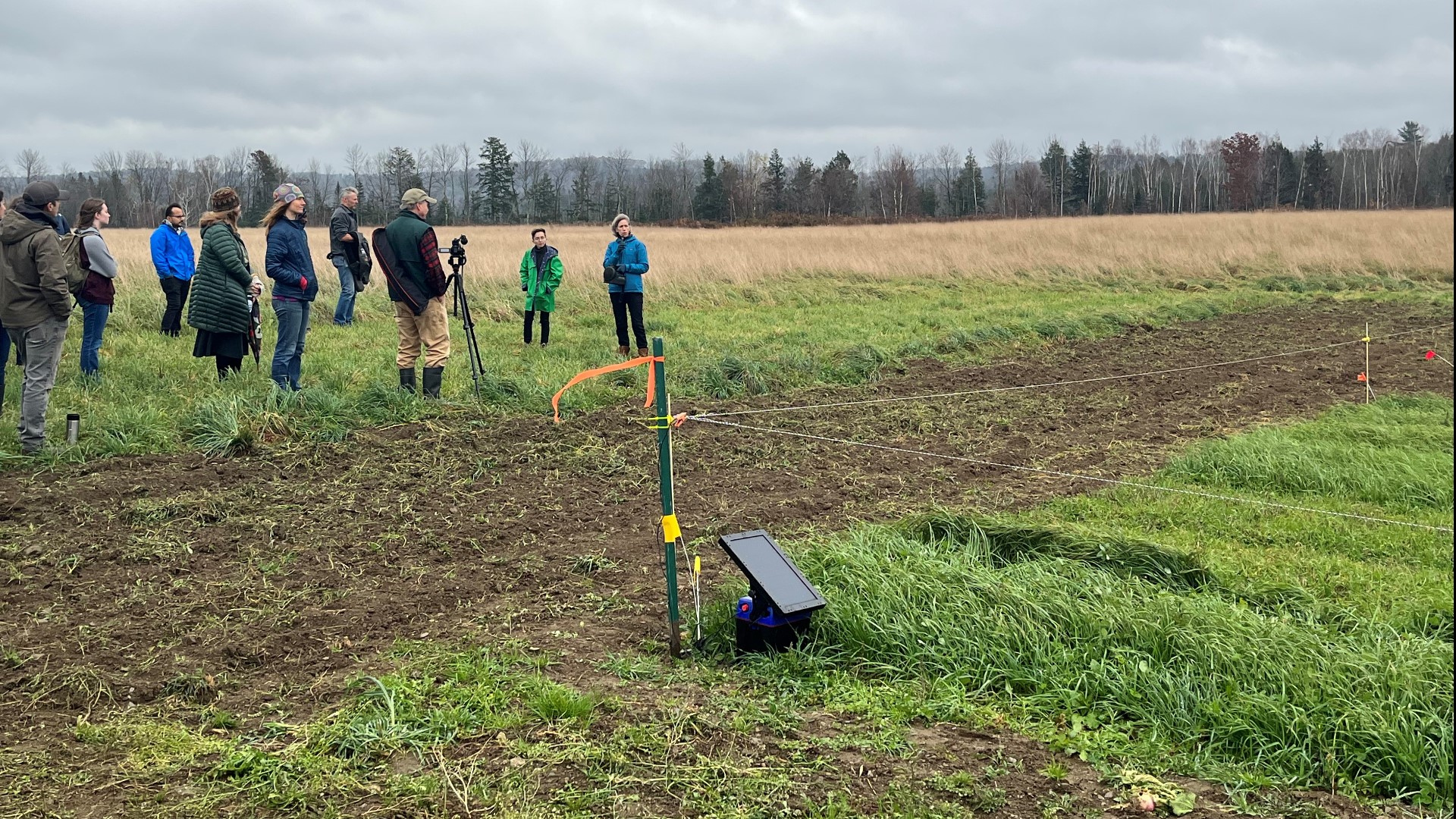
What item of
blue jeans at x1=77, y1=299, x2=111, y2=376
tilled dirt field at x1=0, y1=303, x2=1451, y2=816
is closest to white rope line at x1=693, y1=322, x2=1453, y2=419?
tilled dirt field at x1=0, y1=303, x2=1451, y2=816

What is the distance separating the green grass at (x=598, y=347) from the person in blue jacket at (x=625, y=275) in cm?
46

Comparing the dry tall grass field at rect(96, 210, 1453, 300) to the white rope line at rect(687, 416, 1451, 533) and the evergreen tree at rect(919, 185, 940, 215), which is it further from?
the evergreen tree at rect(919, 185, 940, 215)

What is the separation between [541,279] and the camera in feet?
42.1

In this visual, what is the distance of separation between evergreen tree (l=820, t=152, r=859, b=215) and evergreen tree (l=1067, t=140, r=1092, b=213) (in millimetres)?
15051

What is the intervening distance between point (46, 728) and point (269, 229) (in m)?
6.08

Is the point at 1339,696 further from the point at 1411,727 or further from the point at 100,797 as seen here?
the point at 100,797

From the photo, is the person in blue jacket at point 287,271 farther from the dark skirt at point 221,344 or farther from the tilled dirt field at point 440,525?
the tilled dirt field at point 440,525

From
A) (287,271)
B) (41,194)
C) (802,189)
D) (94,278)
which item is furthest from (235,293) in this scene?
(802,189)

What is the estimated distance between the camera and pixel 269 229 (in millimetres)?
8969

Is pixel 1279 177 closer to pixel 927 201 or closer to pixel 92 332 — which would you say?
pixel 927 201

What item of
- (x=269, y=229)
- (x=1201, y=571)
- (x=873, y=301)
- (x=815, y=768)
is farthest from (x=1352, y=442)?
(x=873, y=301)

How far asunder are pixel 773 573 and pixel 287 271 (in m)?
6.30

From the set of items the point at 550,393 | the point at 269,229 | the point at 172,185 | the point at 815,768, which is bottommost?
the point at 815,768

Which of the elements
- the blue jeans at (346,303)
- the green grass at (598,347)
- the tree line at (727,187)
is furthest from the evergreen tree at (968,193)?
the blue jeans at (346,303)
